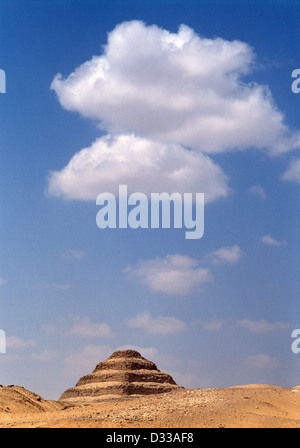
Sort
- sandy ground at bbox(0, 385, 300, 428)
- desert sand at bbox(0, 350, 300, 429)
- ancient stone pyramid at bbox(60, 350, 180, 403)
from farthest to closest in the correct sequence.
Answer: ancient stone pyramid at bbox(60, 350, 180, 403)
desert sand at bbox(0, 350, 300, 429)
sandy ground at bbox(0, 385, 300, 428)

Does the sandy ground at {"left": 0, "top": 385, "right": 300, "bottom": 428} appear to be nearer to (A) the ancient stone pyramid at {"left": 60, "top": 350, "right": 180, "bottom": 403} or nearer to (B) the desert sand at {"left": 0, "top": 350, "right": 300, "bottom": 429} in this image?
(B) the desert sand at {"left": 0, "top": 350, "right": 300, "bottom": 429}

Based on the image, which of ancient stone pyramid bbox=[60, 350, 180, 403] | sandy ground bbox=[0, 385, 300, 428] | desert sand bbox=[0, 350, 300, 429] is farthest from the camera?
ancient stone pyramid bbox=[60, 350, 180, 403]

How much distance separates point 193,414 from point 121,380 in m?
62.8

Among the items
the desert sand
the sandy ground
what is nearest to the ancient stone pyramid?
the desert sand

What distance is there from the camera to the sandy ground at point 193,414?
29.3m

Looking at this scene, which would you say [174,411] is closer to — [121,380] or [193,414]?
[193,414]

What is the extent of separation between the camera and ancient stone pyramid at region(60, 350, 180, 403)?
89625 mm

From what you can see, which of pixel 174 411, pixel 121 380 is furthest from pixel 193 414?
pixel 121 380

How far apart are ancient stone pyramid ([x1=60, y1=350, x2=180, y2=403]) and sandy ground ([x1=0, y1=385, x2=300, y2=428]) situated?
44.3 m

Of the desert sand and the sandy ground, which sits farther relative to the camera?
the desert sand
